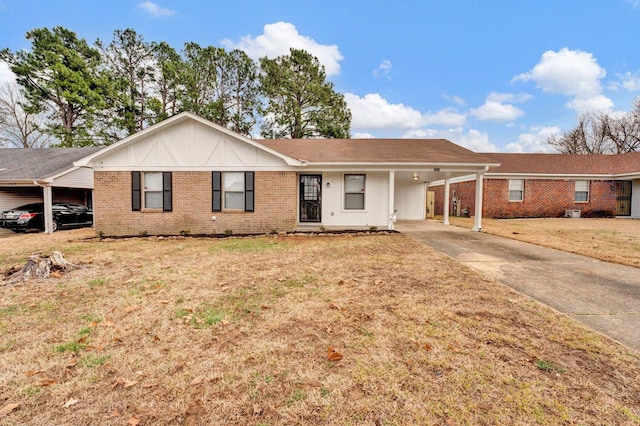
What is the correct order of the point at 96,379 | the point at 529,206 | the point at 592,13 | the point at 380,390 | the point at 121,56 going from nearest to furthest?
the point at 380,390 → the point at 96,379 → the point at 592,13 → the point at 529,206 → the point at 121,56

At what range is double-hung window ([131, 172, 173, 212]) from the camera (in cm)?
1100

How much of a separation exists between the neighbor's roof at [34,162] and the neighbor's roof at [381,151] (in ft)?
35.3

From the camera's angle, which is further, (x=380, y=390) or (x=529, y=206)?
(x=529, y=206)

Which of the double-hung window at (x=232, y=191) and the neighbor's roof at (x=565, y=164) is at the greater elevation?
the neighbor's roof at (x=565, y=164)

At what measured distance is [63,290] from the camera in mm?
4766

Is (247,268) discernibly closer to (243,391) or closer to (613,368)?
(243,391)

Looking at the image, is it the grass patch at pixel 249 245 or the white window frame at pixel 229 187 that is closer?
the grass patch at pixel 249 245

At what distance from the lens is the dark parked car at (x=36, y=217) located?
13273 millimetres

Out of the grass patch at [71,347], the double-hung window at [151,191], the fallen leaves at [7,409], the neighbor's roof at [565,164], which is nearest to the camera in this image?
the fallen leaves at [7,409]

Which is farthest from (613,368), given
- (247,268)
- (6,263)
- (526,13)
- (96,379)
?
(526,13)

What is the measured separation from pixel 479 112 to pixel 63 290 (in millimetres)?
32435

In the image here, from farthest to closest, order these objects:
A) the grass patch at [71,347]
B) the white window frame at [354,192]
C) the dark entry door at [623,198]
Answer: the dark entry door at [623,198], the white window frame at [354,192], the grass patch at [71,347]

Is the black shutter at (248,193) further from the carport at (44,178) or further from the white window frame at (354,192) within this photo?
the carport at (44,178)

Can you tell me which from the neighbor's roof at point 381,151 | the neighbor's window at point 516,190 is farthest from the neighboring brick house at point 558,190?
the neighbor's roof at point 381,151
